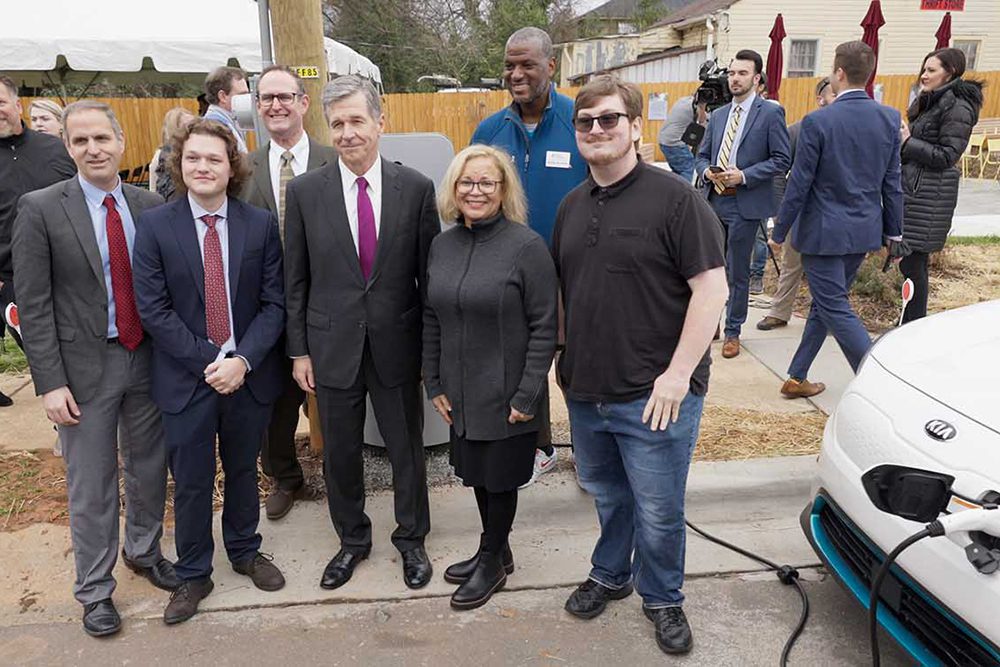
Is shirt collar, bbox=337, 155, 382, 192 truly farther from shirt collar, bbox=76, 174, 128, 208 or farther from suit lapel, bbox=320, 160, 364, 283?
shirt collar, bbox=76, 174, 128, 208

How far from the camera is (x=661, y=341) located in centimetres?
247

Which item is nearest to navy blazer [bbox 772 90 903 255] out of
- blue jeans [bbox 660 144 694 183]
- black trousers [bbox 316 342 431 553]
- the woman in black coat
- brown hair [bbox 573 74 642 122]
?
the woman in black coat

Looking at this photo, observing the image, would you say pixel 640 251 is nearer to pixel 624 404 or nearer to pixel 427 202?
pixel 624 404

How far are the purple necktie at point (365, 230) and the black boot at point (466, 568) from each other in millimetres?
1205

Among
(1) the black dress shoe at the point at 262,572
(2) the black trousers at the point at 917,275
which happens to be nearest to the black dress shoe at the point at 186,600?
(1) the black dress shoe at the point at 262,572

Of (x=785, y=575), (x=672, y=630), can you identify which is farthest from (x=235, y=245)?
(x=785, y=575)

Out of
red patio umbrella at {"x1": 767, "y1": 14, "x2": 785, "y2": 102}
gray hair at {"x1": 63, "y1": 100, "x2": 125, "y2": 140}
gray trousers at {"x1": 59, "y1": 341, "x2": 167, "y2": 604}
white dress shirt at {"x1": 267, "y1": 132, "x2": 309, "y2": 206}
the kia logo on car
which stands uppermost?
red patio umbrella at {"x1": 767, "y1": 14, "x2": 785, "y2": 102}

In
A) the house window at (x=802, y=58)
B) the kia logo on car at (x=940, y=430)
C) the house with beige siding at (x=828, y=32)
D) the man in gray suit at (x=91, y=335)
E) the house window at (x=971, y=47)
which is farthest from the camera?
the house window at (x=971, y=47)

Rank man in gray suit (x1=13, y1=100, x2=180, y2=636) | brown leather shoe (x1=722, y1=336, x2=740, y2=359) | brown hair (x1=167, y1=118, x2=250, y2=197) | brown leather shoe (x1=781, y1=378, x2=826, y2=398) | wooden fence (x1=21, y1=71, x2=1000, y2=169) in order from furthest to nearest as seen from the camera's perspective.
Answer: wooden fence (x1=21, y1=71, x2=1000, y2=169), brown leather shoe (x1=722, y1=336, x2=740, y2=359), brown leather shoe (x1=781, y1=378, x2=826, y2=398), brown hair (x1=167, y1=118, x2=250, y2=197), man in gray suit (x1=13, y1=100, x2=180, y2=636)

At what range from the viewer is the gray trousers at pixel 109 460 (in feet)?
9.32

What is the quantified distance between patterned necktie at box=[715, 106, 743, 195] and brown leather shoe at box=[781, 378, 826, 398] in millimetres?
1459

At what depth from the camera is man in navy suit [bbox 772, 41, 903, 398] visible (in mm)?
4332

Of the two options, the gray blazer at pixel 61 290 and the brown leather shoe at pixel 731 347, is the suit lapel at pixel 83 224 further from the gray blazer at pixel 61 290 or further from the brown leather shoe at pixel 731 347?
the brown leather shoe at pixel 731 347

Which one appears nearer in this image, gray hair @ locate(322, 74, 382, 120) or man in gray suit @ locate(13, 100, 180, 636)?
man in gray suit @ locate(13, 100, 180, 636)
